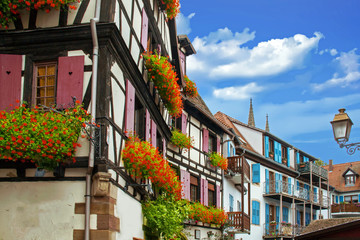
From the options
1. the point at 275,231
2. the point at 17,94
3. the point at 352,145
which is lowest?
the point at 275,231

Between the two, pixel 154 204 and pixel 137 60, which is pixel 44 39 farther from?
pixel 154 204

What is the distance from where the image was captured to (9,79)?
11070 millimetres

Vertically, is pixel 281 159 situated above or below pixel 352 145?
above

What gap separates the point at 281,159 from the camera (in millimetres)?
37906

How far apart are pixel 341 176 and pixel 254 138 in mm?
19717

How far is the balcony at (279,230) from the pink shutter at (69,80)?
24899mm

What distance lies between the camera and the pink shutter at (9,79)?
35.7 feet

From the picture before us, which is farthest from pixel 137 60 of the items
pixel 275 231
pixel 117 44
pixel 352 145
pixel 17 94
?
pixel 275 231

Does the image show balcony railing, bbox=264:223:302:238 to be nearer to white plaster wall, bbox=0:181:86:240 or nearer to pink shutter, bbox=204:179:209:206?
pink shutter, bbox=204:179:209:206

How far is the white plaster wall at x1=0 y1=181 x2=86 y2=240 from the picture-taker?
33.0 feet

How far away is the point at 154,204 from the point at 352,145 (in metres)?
6.37

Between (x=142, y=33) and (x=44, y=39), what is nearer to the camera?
(x=44, y=39)

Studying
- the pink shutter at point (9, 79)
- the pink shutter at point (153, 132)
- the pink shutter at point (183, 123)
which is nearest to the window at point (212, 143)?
the pink shutter at point (183, 123)

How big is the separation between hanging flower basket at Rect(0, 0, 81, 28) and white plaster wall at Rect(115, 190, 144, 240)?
414 centimetres
